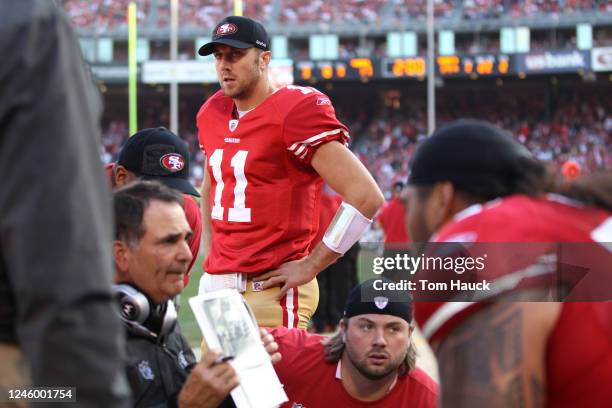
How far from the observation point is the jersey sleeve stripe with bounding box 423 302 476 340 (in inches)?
79.9

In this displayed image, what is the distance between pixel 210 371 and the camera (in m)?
2.67

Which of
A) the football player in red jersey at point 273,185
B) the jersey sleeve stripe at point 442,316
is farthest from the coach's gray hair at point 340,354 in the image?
the jersey sleeve stripe at point 442,316

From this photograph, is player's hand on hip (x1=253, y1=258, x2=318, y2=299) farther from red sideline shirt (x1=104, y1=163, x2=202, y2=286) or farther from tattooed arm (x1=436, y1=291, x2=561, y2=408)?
tattooed arm (x1=436, y1=291, x2=561, y2=408)

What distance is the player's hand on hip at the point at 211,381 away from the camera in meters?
2.66

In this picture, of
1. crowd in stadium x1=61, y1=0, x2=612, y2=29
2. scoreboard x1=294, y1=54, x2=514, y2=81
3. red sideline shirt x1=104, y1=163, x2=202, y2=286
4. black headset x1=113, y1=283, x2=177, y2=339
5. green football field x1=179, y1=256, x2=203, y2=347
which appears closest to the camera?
black headset x1=113, y1=283, x2=177, y2=339

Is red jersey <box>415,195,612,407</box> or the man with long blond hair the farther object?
the man with long blond hair

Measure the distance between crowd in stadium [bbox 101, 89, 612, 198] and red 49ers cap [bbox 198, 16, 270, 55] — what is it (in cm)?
2618

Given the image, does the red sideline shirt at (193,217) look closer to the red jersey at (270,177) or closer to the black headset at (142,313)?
the red jersey at (270,177)

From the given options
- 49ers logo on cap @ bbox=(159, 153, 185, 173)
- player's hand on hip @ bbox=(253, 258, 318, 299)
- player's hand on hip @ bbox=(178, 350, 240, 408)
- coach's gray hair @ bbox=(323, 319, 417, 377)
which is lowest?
coach's gray hair @ bbox=(323, 319, 417, 377)

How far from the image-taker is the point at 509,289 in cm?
199

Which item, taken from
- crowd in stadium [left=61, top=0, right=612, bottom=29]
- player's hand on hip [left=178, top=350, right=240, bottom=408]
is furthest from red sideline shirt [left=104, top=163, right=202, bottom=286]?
crowd in stadium [left=61, top=0, right=612, bottom=29]

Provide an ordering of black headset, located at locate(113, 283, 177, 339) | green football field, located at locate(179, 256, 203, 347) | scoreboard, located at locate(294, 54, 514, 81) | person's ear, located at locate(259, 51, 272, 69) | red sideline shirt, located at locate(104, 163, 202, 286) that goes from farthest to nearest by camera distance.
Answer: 1. scoreboard, located at locate(294, 54, 514, 81)
2. green football field, located at locate(179, 256, 203, 347)
3. red sideline shirt, located at locate(104, 163, 202, 286)
4. person's ear, located at locate(259, 51, 272, 69)
5. black headset, located at locate(113, 283, 177, 339)

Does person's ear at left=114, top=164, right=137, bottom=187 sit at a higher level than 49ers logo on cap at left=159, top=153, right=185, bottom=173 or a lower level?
lower

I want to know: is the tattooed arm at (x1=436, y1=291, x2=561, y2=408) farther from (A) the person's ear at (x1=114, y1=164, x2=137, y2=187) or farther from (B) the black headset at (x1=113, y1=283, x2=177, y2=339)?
(A) the person's ear at (x1=114, y1=164, x2=137, y2=187)
